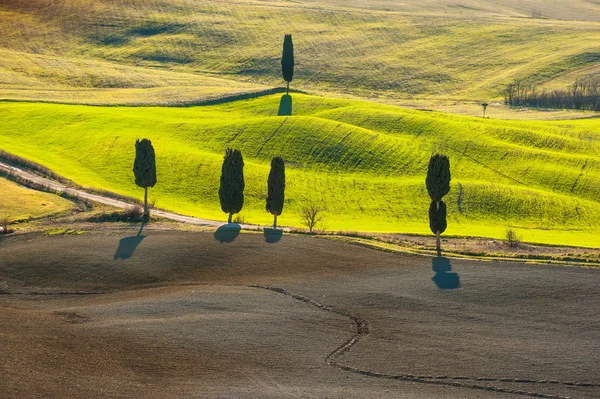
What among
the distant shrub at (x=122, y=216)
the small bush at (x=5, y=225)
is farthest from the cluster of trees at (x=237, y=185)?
the small bush at (x=5, y=225)

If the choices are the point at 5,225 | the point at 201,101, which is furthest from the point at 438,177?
the point at 201,101

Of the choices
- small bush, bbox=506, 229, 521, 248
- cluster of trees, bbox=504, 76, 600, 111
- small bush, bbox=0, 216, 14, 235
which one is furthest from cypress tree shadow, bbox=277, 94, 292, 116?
small bush, bbox=0, 216, 14, 235

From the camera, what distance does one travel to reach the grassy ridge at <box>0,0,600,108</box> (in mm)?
136000

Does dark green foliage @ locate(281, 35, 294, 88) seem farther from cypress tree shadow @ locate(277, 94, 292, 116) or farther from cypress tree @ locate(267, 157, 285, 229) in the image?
cypress tree @ locate(267, 157, 285, 229)

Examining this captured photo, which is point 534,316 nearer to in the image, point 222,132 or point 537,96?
point 222,132

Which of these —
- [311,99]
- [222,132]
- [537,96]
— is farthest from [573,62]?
[222,132]

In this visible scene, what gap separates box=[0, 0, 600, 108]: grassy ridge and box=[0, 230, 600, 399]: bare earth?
2500 inches

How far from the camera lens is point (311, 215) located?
7481 centimetres

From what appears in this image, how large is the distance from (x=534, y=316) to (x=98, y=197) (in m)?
41.9

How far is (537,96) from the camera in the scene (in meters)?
137

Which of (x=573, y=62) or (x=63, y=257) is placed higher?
(x=573, y=62)

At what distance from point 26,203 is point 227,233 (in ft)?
64.7

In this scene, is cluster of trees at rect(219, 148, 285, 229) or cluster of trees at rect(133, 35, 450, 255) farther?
cluster of trees at rect(219, 148, 285, 229)

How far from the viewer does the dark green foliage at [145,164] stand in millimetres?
71625
